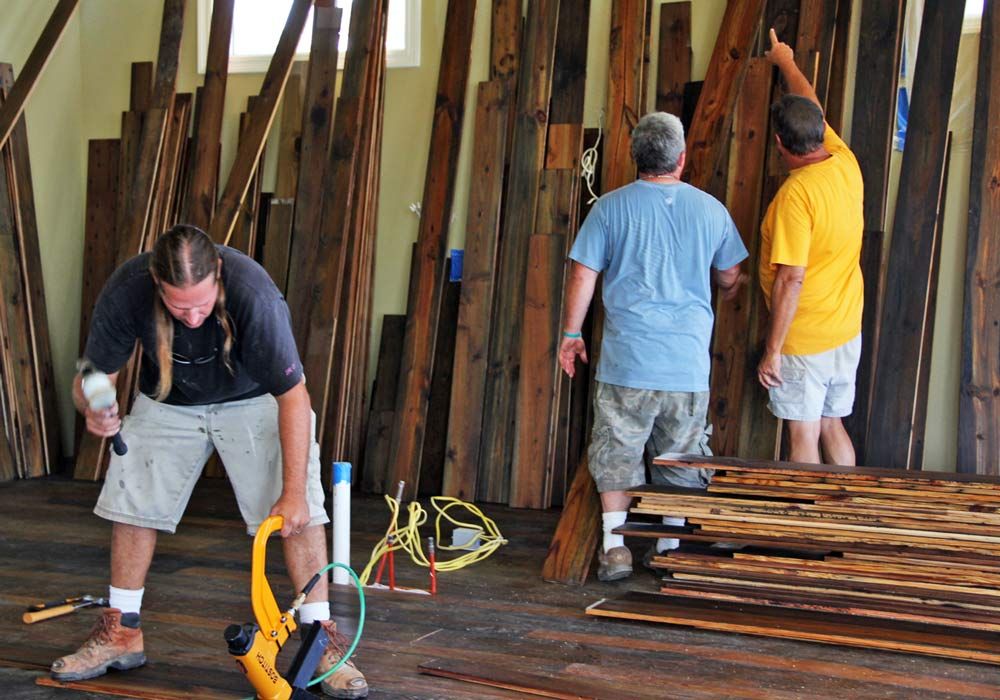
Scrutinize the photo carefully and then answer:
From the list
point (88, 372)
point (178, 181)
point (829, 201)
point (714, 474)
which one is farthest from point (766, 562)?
point (178, 181)

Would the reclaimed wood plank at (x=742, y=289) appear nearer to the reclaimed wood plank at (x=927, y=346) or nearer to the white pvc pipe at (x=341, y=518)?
the reclaimed wood plank at (x=927, y=346)

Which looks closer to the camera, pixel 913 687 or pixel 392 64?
pixel 913 687

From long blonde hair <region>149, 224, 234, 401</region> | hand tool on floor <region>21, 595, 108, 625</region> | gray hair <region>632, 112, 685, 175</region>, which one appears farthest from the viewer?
gray hair <region>632, 112, 685, 175</region>

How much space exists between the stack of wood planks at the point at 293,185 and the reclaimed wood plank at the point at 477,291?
0.57m

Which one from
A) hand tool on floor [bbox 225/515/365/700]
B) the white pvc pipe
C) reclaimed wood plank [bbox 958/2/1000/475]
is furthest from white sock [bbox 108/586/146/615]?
reclaimed wood plank [bbox 958/2/1000/475]

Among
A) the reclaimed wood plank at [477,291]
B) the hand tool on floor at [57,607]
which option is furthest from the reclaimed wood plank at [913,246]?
the hand tool on floor at [57,607]

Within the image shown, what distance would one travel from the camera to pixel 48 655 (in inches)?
120

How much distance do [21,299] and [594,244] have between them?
11.5ft

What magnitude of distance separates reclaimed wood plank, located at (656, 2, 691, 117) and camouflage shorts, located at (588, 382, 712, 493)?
1.68 metres

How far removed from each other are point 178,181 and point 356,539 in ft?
8.50

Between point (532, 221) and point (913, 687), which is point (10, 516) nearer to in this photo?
point (532, 221)

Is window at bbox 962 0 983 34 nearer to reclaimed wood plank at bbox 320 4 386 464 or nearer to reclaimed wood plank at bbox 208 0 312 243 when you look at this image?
reclaimed wood plank at bbox 320 4 386 464

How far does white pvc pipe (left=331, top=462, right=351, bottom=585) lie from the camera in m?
3.86

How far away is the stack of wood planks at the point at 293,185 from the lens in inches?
209
